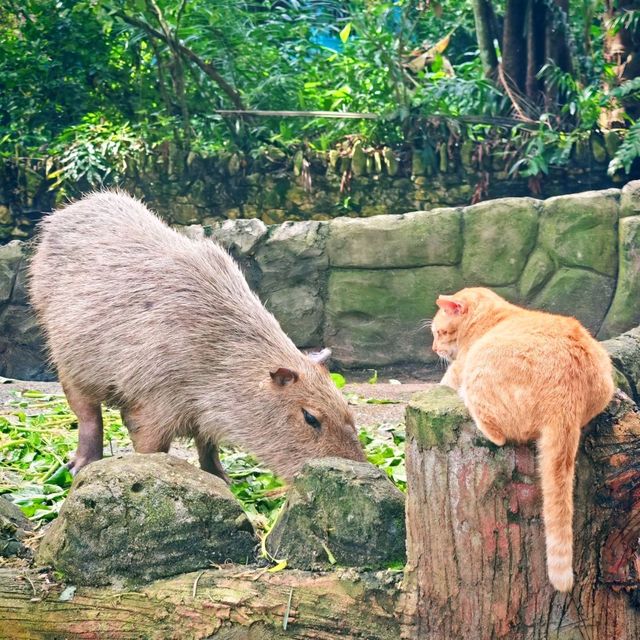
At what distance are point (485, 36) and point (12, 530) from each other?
9128mm

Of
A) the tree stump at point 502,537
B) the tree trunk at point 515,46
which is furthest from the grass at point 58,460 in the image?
the tree trunk at point 515,46

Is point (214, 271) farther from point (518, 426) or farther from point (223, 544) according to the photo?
point (518, 426)

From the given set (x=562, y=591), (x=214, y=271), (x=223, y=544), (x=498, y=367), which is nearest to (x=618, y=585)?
(x=562, y=591)

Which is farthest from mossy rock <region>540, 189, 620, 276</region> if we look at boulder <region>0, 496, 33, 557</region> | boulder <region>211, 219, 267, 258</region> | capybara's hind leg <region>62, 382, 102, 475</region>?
boulder <region>0, 496, 33, 557</region>

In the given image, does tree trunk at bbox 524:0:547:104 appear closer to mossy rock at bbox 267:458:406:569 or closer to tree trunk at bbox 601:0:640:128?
tree trunk at bbox 601:0:640:128

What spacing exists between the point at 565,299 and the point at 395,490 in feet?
16.5

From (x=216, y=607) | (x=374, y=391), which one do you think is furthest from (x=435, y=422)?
(x=374, y=391)

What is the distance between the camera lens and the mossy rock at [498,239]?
798cm

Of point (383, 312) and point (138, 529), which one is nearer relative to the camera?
point (138, 529)

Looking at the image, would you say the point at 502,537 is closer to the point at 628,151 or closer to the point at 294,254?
the point at 294,254

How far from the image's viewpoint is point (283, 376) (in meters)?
4.31

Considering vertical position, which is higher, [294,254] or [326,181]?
[326,181]

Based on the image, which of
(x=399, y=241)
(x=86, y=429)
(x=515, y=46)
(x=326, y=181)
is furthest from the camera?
(x=515, y=46)

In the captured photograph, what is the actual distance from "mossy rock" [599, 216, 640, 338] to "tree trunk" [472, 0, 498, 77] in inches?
159
